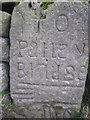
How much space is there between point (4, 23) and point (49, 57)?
629 millimetres

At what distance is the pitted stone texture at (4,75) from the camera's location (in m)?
3.09

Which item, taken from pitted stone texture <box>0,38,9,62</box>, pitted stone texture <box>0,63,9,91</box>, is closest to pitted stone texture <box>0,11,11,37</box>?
pitted stone texture <box>0,38,9,62</box>

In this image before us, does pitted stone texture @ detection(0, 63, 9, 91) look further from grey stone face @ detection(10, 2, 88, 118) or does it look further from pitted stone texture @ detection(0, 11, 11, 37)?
pitted stone texture @ detection(0, 11, 11, 37)

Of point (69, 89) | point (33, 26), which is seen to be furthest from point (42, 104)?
point (33, 26)

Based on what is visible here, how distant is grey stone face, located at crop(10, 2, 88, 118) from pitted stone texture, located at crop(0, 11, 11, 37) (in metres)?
0.15

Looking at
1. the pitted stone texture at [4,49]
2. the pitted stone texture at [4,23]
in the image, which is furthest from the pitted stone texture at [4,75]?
the pitted stone texture at [4,23]

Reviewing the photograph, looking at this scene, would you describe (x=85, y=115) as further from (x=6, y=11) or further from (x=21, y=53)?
(x=6, y=11)

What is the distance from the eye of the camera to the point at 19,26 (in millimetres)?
2881

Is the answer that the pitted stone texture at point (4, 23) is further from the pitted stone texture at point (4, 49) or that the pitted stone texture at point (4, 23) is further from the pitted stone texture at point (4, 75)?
the pitted stone texture at point (4, 75)

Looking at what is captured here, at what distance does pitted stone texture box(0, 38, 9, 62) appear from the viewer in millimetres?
3064

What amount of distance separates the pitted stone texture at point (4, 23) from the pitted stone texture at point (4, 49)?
7 cm

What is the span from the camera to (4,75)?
3.11 meters

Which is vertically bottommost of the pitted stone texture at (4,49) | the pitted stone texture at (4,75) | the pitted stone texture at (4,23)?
the pitted stone texture at (4,75)

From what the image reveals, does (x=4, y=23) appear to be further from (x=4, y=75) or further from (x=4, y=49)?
(x=4, y=75)
